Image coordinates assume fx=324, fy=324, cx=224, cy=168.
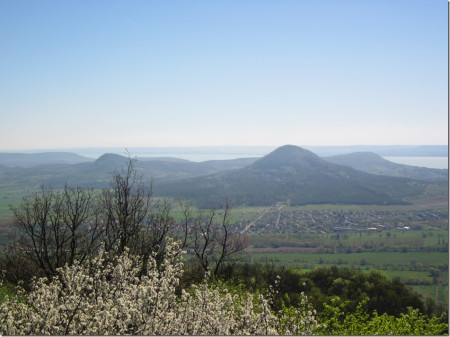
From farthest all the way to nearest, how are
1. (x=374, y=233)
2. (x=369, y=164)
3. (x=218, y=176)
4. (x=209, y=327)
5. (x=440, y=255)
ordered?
1. (x=369, y=164)
2. (x=218, y=176)
3. (x=374, y=233)
4. (x=440, y=255)
5. (x=209, y=327)

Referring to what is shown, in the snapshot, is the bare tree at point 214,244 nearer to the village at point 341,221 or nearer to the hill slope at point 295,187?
the village at point 341,221

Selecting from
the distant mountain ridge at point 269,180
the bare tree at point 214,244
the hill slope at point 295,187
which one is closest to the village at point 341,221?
the distant mountain ridge at point 269,180

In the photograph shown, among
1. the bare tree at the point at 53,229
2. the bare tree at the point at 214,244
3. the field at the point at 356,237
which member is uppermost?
the bare tree at the point at 53,229

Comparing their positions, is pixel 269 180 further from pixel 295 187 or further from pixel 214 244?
pixel 214 244

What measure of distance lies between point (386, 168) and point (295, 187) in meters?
69.4

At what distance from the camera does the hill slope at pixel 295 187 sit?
3787 inches

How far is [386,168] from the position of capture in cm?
15512

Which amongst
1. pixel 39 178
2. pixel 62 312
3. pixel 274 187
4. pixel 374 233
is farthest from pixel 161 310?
pixel 39 178

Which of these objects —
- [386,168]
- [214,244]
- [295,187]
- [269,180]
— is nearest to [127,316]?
[214,244]

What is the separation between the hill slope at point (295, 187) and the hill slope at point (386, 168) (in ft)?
51.9

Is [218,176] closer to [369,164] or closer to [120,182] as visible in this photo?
[369,164]

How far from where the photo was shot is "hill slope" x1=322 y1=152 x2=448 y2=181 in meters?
116

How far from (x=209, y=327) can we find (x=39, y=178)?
138 meters

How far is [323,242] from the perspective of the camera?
6125 centimetres
